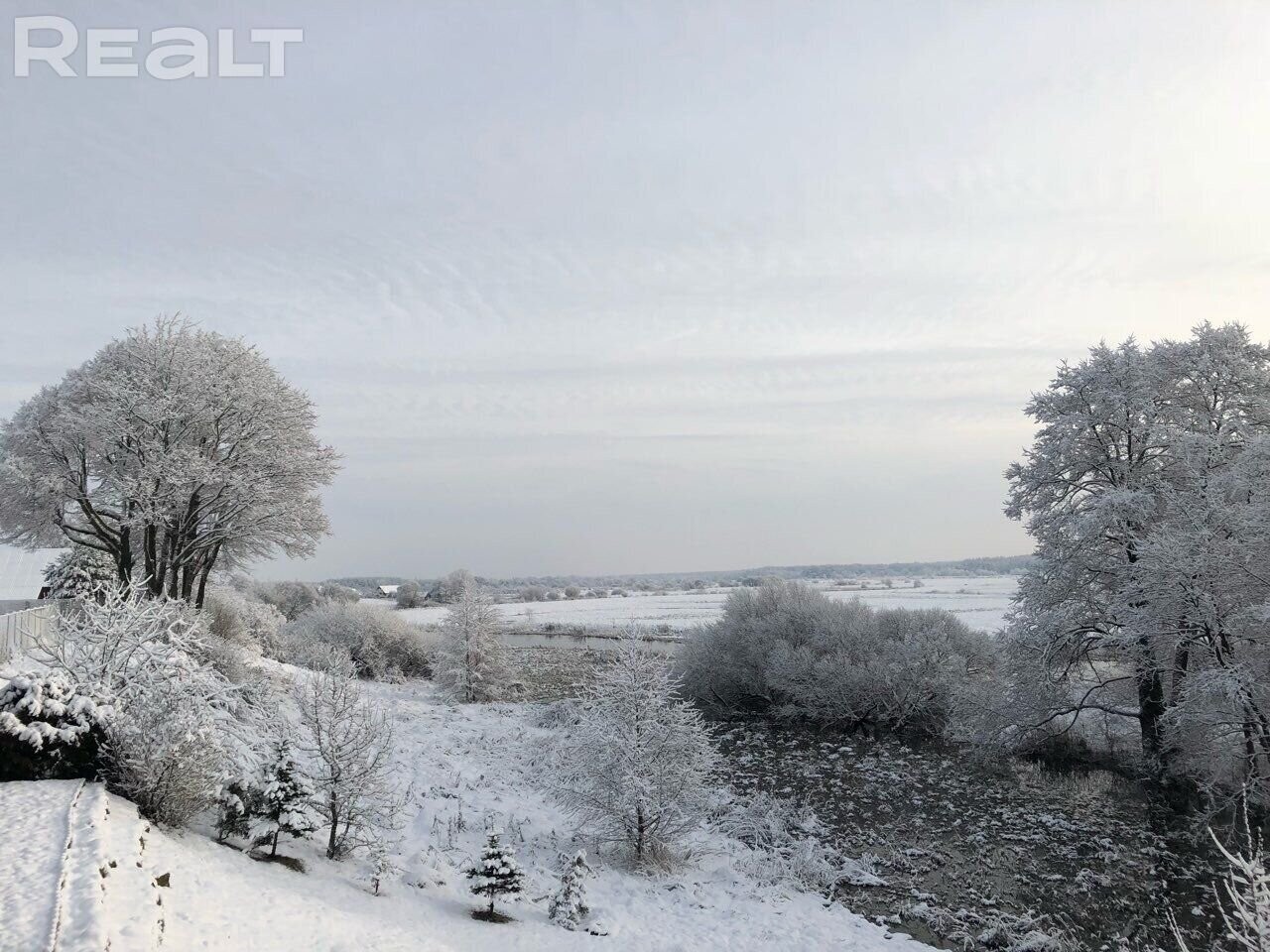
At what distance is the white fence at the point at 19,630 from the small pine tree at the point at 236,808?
808cm

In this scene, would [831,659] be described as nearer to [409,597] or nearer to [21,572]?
[21,572]

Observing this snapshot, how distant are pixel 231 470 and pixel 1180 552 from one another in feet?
75.1

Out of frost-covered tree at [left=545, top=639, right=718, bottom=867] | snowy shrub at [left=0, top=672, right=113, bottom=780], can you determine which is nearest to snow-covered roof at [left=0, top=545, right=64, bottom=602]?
snowy shrub at [left=0, top=672, right=113, bottom=780]

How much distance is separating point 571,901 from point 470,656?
22.8 meters

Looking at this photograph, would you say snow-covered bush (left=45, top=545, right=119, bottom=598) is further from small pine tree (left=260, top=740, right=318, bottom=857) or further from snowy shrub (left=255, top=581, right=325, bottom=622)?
snowy shrub (left=255, top=581, right=325, bottom=622)

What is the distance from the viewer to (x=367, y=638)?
1513 inches

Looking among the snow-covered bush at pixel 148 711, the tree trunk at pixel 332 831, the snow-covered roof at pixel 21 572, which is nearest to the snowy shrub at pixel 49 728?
the snow-covered bush at pixel 148 711

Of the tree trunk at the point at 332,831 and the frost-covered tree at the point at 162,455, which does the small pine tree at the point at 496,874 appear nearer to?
the tree trunk at the point at 332,831

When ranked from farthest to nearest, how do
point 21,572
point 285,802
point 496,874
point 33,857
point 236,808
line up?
point 21,572, point 496,874, point 285,802, point 236,808, point 33,857

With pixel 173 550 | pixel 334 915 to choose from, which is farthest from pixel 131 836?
pixel 173 550

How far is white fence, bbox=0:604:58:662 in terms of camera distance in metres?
15.6

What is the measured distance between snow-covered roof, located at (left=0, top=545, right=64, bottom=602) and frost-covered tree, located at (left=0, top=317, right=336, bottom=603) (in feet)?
46.1

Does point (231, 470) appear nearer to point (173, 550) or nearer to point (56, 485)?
point (173, 550)

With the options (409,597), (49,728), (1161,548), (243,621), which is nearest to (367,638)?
(243,621)
